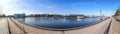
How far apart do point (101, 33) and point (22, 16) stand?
1706 inches

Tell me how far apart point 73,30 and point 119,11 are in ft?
220

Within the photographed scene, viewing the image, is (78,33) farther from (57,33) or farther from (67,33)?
(57,33)

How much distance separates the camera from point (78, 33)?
275 inches

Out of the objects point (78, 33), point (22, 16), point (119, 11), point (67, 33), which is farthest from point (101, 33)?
point (119, 11)

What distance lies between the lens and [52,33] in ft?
23.5

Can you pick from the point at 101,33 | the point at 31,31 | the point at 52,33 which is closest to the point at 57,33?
the point at 52,33

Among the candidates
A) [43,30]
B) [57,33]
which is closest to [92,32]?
[57,33]

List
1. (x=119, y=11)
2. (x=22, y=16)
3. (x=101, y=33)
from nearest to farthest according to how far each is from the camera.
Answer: (x=101, y=33) → (x=22, y=16) → (x=119, y=11)

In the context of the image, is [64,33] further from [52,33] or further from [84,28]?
[84,28]

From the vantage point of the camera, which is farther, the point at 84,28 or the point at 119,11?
the point at 119,11

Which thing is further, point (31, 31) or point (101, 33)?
point (31, 31)

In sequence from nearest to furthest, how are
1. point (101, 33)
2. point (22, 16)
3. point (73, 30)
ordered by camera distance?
1. point (101, 33)
2. point (73, 30)
3. point (22, 16)

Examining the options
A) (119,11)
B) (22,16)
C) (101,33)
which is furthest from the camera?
(119,11)

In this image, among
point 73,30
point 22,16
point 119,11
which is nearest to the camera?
point 73,30
